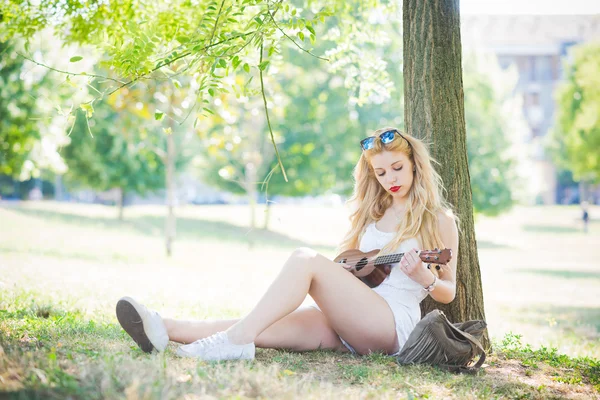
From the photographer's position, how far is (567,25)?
53.4 metres

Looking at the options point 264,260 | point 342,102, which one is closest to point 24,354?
point 264,260

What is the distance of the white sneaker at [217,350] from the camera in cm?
381

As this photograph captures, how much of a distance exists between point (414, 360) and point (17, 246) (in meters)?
11.2

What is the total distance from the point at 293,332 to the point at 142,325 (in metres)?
1.04

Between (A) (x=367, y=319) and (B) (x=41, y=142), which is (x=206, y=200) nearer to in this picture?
(B) (x=41, y=142)

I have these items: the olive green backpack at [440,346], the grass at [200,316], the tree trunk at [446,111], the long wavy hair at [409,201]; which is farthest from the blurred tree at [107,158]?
the olive green backpack at [440,346]

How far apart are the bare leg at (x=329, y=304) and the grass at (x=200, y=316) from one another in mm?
173

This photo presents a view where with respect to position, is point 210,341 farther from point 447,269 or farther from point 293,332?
point 447,269

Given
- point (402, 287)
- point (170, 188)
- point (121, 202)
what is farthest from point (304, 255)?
point (121, 202)

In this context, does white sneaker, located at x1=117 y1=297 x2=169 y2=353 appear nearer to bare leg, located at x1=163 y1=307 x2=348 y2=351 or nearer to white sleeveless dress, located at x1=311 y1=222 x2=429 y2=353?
bare leg, located at x1=163 y1=307 x2=348 y2=351

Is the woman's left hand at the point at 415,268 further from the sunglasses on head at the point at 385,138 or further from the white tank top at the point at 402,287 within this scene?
the sunglasses on head at the point at 385,138

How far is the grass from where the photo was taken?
3.10 m

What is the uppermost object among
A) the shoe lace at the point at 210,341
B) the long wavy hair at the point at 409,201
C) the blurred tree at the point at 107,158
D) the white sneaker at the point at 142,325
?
the blurred tree at the point at 107,158

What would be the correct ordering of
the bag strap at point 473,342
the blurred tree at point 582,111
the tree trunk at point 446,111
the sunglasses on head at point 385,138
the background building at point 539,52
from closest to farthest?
the bag strap at point 473,342 < the sunglasses on head at point 385,138 < the tree trunk at point 446,111 < the blurred tree at point 582,111 < the background building at point 539,52
